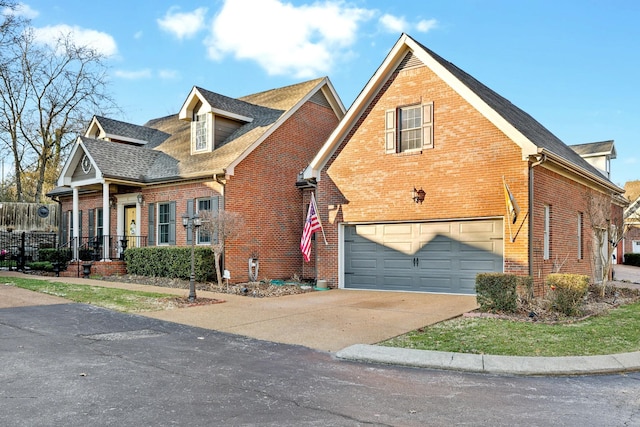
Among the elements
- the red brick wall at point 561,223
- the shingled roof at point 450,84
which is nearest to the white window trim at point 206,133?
the shingled roof at point 450,84

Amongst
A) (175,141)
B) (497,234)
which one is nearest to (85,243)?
(175,141)

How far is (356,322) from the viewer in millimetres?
10453

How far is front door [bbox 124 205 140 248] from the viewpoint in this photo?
2136 cm

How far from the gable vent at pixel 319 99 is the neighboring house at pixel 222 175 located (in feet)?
0.14

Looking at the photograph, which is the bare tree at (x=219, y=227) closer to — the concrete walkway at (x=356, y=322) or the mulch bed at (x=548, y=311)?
the concrete walkway at (x=356, y=322)

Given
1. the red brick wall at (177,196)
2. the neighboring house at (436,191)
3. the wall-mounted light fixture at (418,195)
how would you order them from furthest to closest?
1. the red brick wall at (177,196)
2. the wall-mounted light fixture at (418,195)
3. the neighboring house at (436,191)

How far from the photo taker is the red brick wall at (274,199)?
1809cm

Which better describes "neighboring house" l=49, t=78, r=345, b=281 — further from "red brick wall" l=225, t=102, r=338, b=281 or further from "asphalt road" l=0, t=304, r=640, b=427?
"asphalt road" l=0, t=304, r=640, b=427

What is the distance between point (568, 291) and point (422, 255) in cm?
499

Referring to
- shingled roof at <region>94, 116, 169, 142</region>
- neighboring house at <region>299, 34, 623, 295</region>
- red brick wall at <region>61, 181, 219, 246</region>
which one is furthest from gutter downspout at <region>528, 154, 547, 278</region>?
shingled roof at <region>94, 116, 169, 142</region>

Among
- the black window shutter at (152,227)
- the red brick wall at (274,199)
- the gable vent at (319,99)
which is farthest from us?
the gable vent at (319,99)

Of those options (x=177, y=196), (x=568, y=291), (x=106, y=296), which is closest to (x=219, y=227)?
(x=106, y=296)

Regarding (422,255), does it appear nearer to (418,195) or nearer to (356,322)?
(418,195)

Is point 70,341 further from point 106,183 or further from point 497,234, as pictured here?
point 106,183
